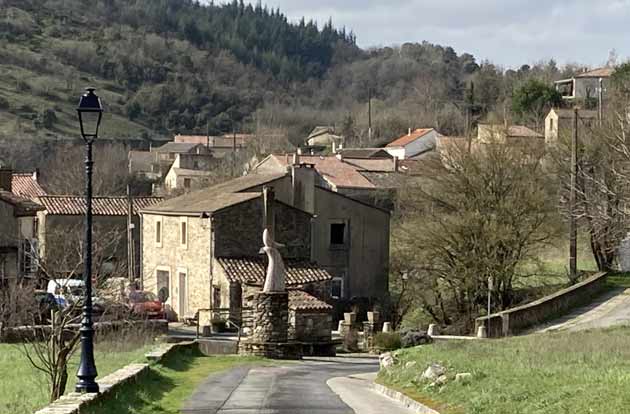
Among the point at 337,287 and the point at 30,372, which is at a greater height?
the point at 337,287

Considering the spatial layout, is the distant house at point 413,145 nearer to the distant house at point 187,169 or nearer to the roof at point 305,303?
the distant house at point 187,169

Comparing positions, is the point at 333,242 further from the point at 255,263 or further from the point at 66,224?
the point at 66,224

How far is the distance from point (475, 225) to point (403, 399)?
25610mm

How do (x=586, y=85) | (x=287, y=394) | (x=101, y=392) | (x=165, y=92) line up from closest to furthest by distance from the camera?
(x=101, y=392) < (x=287, y=394) < (x=586, y=85) < (x=165, y=92)

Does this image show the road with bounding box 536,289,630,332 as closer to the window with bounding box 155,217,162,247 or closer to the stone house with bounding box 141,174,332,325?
the stone house with bounding box 141,174,332,325

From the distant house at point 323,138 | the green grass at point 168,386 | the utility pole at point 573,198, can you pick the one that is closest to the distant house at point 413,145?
the distant house at point 323,138

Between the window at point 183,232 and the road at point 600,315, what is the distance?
16058 millimetres

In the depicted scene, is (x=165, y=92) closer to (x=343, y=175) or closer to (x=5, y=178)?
(x=343, y=175)

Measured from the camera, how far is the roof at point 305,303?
38156 millimetres

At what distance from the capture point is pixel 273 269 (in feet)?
112

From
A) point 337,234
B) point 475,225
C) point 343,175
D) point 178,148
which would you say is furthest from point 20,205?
point 178,148

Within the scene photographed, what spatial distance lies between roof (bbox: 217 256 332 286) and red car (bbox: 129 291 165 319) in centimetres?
300

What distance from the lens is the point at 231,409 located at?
683 inches

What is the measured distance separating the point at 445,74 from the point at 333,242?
141835 millimetres
